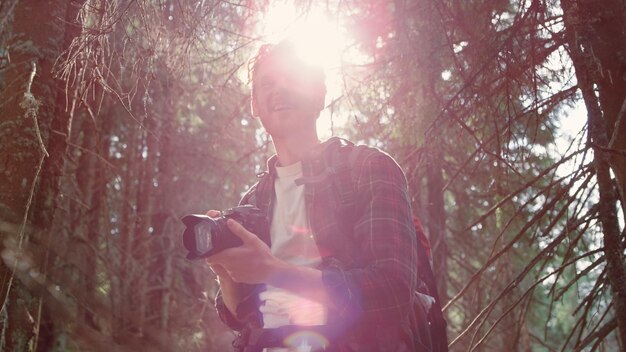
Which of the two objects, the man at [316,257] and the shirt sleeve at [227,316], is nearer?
the man at [316,257]

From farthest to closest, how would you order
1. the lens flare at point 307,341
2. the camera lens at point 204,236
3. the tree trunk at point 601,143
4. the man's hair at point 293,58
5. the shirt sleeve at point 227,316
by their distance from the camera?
the man's hair at point 293,58, the shirt sleeve at point 227,316, the tree trunk at point 601,143, the lens flare at point 307,341, the camera lens at point 204,236

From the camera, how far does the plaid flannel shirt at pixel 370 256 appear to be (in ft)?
5.46

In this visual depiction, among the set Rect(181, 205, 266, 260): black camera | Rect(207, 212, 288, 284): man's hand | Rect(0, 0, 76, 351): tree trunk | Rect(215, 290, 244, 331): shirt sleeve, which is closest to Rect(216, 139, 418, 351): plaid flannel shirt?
Rect(207, 212, 288, 284): man's hand

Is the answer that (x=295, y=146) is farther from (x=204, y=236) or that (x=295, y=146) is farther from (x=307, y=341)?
(x=307, y=341)

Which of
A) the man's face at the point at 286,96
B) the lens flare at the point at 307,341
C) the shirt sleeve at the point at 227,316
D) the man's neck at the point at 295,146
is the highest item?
the man's face at the point at 286,96

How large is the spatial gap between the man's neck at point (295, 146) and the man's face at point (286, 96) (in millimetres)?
29

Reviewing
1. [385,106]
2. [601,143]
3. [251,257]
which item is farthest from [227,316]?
[385,106]

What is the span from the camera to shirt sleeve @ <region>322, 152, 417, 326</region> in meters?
1.66

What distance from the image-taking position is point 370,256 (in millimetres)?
1740

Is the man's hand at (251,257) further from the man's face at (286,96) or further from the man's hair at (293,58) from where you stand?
the man's hair at (293,58)

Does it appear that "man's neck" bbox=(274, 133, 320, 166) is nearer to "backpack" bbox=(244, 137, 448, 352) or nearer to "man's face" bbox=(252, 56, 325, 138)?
"man's face" bbox=(252, 56, 325, 138)

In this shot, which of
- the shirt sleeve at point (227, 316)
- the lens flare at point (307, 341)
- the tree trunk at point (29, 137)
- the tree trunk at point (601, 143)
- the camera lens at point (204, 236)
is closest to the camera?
the camera lens at point (204, 236)

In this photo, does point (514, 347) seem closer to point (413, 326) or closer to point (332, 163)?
point (413, 326)

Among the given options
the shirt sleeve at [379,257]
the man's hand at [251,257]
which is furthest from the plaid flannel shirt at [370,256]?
the man's hand at [251,257]
